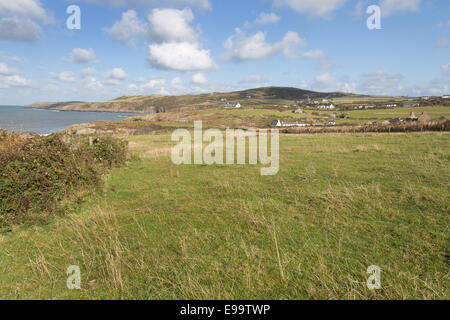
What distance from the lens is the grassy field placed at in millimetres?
4445

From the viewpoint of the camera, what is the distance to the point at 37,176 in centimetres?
866

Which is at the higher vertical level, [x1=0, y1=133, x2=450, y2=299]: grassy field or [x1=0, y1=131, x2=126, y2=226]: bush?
[x1=0, y1=131, x2=126, y2=226]: bush

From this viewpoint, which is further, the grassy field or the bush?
the bush

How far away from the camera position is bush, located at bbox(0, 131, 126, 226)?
7895 mm

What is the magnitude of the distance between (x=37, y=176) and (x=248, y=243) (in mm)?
8206

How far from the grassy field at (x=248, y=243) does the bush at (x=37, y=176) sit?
0.85 metres

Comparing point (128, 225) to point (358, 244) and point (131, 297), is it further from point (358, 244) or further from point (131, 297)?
point (358, 244)

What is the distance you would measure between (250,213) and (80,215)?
5.92 m

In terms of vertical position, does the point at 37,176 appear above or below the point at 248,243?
Result: above

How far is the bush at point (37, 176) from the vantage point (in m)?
7.89

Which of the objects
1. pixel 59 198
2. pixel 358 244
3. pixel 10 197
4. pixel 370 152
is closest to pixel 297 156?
pixel 370 152

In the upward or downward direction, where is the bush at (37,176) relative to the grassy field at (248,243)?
upward

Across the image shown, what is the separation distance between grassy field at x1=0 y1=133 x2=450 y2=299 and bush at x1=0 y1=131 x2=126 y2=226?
0.85 meters
